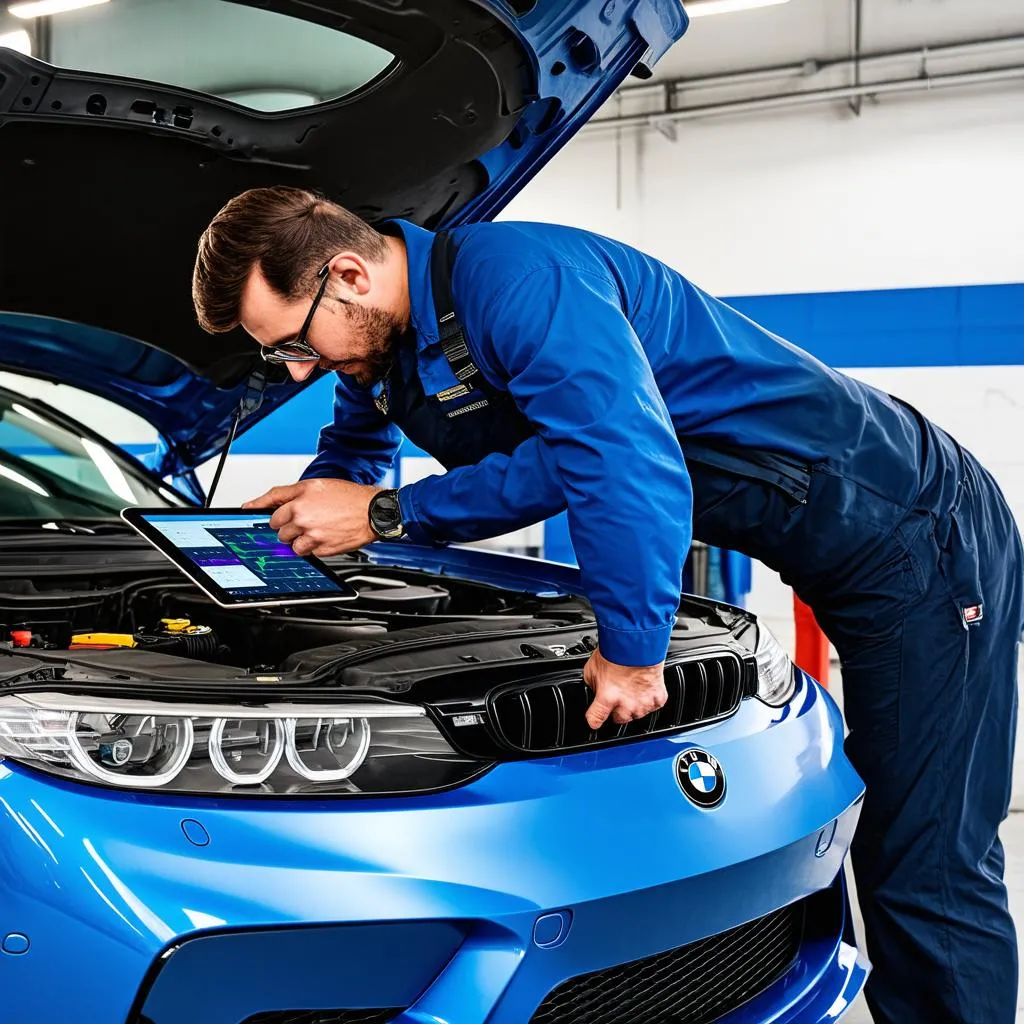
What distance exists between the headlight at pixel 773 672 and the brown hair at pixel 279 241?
2.77 feet

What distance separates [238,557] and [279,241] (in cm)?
46

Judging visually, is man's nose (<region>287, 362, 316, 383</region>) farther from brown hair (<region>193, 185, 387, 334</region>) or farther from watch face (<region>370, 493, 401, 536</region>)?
watch face (<region>370, 493, 401, 536</region>)

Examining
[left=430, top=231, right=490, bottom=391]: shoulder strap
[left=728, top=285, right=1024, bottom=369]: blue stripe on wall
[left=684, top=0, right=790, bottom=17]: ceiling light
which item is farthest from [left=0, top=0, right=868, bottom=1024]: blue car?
[left=728, top=285, right=1024, bottom=369]: blue stripe on wall

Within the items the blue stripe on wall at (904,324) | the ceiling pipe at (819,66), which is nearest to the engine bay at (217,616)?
the blue stripe on wall at (904,324)

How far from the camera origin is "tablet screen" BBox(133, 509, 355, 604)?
1.52m

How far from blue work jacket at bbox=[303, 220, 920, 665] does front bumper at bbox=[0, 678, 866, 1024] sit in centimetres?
22

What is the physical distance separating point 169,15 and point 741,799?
5.02 feet

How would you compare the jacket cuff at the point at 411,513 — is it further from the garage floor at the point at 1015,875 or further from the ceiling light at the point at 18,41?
the garage floor at the point at 1015,875

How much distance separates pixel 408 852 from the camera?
1109 millimetres

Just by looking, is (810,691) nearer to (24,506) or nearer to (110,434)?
(24,506)

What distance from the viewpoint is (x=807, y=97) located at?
24.7ft

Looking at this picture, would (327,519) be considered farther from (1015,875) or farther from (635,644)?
(1015,875)

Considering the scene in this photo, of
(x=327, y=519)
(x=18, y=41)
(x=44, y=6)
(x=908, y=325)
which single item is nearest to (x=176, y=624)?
(x=327, y=519)

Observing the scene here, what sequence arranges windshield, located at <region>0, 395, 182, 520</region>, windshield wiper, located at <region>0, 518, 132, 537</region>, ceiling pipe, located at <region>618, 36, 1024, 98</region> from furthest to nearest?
ceiling pipe, located at <region>618, 36, 1024, 98</region> → windshield, located at <region>0, 395, 182, 520</region> → windshield wiper, located at <region>0, 518, 132, 537</region>
